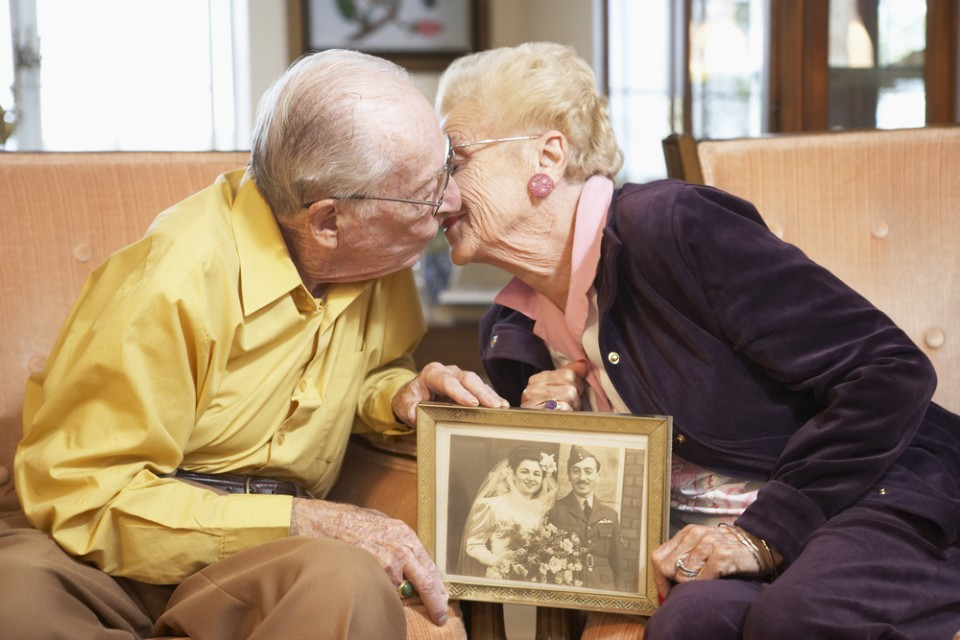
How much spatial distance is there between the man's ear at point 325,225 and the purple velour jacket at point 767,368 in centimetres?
37

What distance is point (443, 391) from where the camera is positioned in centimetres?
154

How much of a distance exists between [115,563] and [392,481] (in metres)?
0.47

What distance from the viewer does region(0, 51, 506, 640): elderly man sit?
1.22m

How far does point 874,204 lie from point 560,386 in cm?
73

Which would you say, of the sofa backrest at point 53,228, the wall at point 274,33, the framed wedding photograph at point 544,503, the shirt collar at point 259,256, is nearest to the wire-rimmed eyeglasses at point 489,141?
the shirt collar at point 259,256

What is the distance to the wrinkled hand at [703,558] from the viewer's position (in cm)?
126

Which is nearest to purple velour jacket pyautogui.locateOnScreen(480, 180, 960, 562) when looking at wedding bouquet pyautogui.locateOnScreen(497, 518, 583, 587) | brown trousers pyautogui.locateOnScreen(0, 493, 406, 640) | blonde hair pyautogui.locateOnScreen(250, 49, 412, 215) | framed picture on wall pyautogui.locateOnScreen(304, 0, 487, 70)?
wedding bouquet pyautogui.locateOnScreen(497, 518, 583, 587)

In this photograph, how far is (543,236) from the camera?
5.08ft

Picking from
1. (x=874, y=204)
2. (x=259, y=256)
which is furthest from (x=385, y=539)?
(x=874, y=204)

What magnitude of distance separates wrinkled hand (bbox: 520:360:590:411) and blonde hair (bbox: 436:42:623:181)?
0.94 ft

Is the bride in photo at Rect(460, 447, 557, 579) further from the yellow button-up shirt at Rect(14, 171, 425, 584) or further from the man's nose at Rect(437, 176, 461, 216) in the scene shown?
the man's nose at Rect(437, 176, 461, 216)

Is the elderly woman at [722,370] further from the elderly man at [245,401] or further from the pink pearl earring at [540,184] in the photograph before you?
the elderly man at [245,401]

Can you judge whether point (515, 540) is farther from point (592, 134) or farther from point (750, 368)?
point (592, 134)

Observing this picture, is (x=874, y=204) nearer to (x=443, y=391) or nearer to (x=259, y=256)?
(x=443, y=391)
